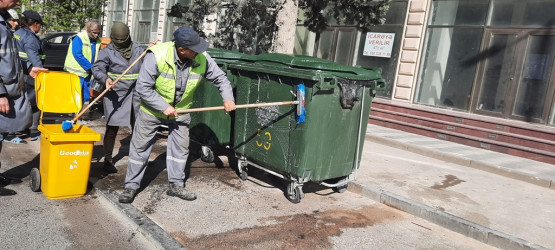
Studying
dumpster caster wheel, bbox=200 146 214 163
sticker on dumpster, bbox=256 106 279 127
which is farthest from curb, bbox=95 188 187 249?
dumpster caster wheel, bbox=200 146 214 163

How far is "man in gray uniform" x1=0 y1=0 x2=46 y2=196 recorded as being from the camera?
359 centimetres

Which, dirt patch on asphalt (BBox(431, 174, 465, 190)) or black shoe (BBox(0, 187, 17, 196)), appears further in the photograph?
dirt patch on asphalt (BBox(431, 174, 465, 190))

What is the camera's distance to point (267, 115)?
15.3 ft

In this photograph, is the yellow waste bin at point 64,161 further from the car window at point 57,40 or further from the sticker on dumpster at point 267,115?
the car window at point 57,40

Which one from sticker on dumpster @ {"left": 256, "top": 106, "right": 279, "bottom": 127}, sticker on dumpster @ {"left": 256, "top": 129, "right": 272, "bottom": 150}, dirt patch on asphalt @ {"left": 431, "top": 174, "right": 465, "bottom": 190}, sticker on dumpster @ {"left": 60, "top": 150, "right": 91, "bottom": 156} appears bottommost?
dirt patch on asphalt @ {"left": 431, "top": 174, "right": 465, "bottom": 190}

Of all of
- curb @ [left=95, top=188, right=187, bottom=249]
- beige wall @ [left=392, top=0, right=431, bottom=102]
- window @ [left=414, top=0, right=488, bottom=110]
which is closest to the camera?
curb @ [left=95, top=188, right=187, bottom=249]

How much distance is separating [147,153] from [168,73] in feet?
2.70

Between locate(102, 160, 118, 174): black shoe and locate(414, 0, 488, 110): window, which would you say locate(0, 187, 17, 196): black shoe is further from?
locate(414, 0, 488, 110): window

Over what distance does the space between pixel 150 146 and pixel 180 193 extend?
0.54 metres

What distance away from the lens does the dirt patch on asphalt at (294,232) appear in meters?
3.32

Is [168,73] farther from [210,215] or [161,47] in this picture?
[210,215]

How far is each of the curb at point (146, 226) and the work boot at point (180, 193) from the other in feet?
1.62

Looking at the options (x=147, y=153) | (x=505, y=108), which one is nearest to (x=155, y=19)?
(x=505, y=108)

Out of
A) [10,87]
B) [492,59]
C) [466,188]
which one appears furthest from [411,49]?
[10,87]
